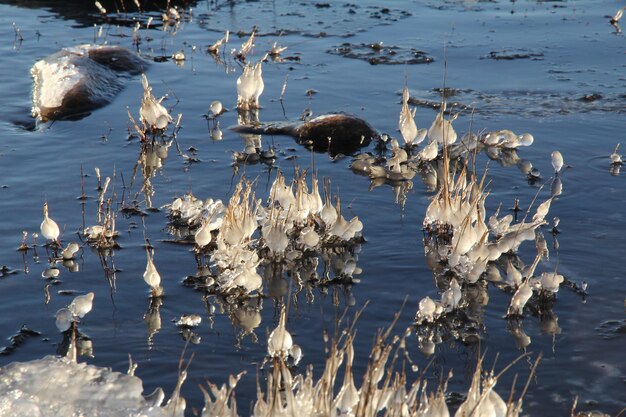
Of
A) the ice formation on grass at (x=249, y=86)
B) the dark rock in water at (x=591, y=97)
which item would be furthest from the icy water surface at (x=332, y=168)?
the ice formation on grass at (x=249, y=86)

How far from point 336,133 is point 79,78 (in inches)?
117

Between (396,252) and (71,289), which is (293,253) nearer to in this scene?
(396,252)

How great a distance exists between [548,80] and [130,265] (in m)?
6.05

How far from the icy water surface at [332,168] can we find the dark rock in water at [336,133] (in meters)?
0.23

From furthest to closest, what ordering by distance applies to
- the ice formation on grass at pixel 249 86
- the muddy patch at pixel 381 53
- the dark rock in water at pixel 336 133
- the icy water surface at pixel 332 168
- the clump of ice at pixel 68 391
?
the muddy patch at pixel 381 53, the ice formation on grass at pixel 249 86, the dark rock in water at pixel 336 133, the icy water surface at pixel 332 168, the clump of ice at pixel 68 391

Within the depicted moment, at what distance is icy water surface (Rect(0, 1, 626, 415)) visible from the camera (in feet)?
16.8

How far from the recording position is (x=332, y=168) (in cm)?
798

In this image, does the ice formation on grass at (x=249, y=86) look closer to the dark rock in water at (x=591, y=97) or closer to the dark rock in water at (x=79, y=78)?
the dark rock in water at (x=79, y=78)

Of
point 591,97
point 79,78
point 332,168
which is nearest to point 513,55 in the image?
point 591,97

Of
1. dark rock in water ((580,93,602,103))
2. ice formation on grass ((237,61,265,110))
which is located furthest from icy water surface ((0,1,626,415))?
ice formation on grass ((237,61,265,110))

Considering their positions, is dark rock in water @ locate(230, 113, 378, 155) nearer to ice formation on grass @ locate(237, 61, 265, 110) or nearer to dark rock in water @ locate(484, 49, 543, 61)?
ice formation on grass @ locate(237, 61, 265, 110)

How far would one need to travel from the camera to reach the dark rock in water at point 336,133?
8453 mm

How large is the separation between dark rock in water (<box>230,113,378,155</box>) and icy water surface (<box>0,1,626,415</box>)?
0.23 m

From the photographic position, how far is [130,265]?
240 inches
